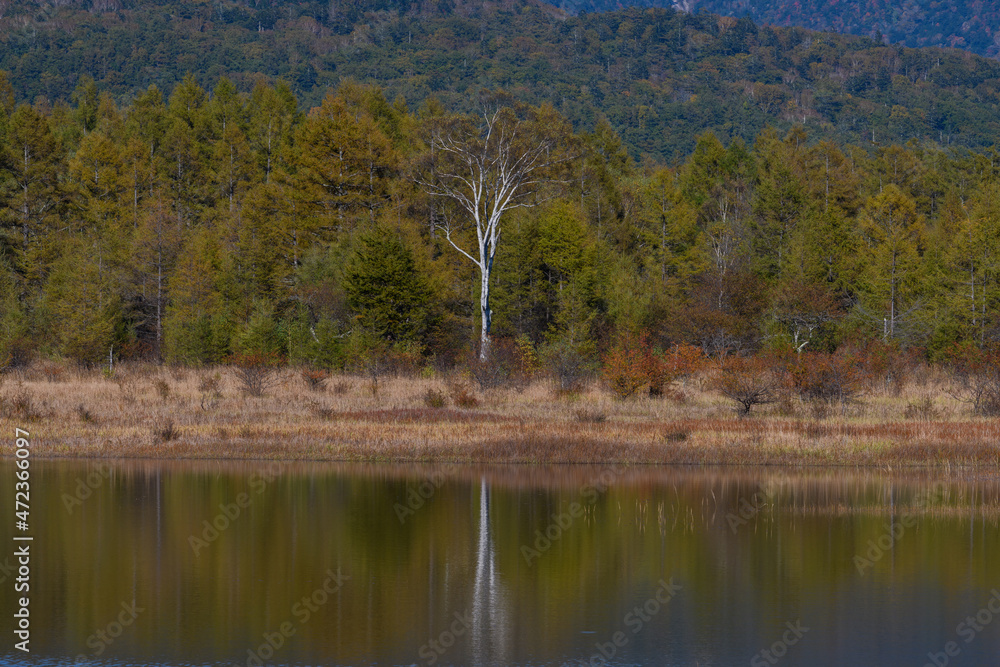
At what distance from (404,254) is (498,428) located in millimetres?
23101

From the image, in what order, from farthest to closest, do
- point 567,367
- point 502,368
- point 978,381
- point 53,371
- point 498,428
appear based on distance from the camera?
1. point 53,371
2. point 502,368
3. point 567,367
4. point 978,381
5. point 498,428

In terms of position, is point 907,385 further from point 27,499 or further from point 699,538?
point 27,499

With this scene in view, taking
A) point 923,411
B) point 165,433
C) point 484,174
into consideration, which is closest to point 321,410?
point 165,433

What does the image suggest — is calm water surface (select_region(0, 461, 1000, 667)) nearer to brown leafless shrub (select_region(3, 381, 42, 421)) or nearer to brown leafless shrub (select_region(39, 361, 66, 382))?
brown leafless shrub (select_region(3, 381, 42, 421))

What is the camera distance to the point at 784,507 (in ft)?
70.5

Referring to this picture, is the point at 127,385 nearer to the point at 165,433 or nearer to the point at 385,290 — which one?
the point at 165,433

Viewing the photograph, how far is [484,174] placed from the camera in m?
54.7

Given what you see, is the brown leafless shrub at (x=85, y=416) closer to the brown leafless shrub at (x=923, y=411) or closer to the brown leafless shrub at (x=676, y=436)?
the brown leafless shrub at (x=676, y=436)

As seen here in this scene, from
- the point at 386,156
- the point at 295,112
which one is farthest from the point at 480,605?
the point at 295,112

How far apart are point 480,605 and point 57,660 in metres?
5.44

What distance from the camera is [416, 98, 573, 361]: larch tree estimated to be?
5309cm

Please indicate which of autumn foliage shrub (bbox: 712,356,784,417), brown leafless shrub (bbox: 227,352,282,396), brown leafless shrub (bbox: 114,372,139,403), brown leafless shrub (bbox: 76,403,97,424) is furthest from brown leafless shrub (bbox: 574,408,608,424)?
brown leafless shrub (bbox: 114,372,139,403)

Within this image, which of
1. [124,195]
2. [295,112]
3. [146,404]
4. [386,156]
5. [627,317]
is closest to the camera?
[146,404]

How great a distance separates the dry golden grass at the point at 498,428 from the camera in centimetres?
2714
